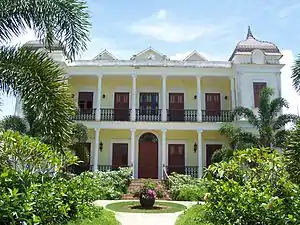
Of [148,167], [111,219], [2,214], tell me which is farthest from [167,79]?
[2,214]

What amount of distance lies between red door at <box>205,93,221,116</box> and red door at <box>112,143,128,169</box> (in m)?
5.51

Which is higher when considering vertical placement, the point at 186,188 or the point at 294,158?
the point at 294,158

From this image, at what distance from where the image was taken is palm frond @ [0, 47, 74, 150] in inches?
267

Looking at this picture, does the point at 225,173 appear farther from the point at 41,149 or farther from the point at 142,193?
the point at 142,193

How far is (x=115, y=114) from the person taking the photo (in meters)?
21.7

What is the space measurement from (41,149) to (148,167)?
13852 mm

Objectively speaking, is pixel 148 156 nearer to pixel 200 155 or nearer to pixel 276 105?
pixel 200 155

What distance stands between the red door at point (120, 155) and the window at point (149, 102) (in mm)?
2411

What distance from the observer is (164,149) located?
19844 mm

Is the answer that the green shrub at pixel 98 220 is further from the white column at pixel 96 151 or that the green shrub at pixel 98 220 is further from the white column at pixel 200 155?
the white column at pixel 200 155

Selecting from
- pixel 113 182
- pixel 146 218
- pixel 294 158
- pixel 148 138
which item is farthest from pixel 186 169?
pixel 294 158

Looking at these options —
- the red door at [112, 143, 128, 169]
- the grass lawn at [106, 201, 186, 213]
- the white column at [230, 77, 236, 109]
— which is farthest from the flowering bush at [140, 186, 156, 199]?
the white column at [230, 77, 236, 109]

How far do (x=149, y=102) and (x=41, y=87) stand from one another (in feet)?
50.0

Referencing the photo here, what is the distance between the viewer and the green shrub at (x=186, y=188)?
47.5 feet
